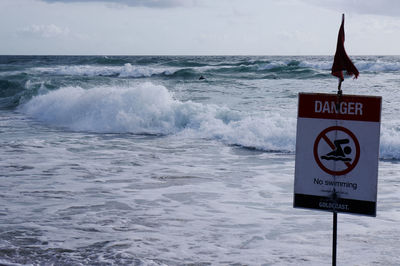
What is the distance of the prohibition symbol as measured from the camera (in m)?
2.81

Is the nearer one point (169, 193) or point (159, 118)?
point (169, 193)

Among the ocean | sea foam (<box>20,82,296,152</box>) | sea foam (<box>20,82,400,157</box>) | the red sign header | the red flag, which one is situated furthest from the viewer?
sea foam (<box>20,82,296,152</box>)

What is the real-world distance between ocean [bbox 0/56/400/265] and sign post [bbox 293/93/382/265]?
176cm

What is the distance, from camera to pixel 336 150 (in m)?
2.84

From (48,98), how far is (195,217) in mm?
15224

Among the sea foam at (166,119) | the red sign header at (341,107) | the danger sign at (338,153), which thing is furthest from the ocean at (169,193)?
the red sign header at (341,107)

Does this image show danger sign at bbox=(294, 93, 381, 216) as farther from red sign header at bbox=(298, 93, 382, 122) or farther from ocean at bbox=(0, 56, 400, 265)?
ocean at bbox=(0, 56, 400, 265)

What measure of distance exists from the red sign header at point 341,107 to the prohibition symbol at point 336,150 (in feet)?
0.29

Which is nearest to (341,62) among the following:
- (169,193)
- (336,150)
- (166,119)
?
(336,150)

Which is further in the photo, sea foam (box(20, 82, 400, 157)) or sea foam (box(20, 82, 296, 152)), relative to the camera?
sea foam (box(20, 82, 296, 152))

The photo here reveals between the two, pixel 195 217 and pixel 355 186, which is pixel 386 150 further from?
pixel 355 186

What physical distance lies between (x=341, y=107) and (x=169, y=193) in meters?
4.44

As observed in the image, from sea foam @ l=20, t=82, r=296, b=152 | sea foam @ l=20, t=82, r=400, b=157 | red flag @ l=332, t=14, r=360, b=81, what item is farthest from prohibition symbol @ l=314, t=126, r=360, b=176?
sea foam @ l=20, t=82, r=296, b=152

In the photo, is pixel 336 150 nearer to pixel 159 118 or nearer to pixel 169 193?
pixel 169 193
